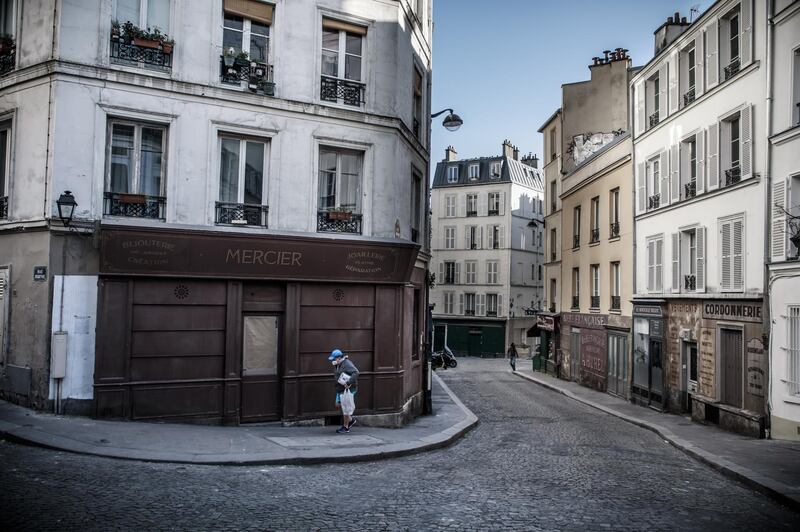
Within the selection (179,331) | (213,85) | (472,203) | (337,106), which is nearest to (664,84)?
(337,106)

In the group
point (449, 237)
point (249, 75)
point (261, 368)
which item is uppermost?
point (449, 237)

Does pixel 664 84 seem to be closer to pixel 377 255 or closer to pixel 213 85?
pixel 377 255

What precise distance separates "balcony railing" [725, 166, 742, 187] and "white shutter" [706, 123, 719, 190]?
46 centimetres

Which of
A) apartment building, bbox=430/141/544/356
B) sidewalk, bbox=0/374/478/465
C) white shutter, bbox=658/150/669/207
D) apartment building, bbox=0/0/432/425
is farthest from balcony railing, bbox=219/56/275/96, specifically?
apartment building, bbox=430/141/544/356

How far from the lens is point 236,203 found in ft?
46.2

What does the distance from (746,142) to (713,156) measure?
1767 millimetres

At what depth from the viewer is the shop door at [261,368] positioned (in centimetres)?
1420

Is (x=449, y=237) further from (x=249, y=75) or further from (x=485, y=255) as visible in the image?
(x=249, y=75)

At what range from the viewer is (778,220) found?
50.1ft

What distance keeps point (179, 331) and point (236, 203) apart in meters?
2.74

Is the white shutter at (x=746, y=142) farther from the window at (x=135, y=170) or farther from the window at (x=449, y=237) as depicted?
the window at (x=449, y=237)

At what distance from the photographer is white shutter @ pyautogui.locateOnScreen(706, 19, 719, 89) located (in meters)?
18.3

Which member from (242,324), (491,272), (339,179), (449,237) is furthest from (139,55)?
(449,237)

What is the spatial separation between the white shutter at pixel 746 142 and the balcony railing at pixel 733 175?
0.94 feet
